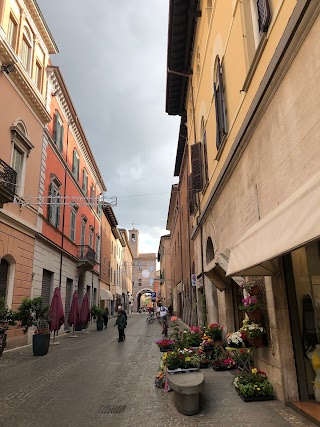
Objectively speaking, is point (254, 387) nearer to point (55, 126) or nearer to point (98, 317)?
point (55, 126)

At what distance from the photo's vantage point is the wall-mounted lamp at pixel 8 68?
45.6 feet

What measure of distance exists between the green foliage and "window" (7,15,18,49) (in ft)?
34.7

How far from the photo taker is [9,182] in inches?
513

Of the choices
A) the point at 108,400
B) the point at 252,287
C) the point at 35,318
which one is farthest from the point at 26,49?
the point at 108,400

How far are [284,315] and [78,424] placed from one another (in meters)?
3.60

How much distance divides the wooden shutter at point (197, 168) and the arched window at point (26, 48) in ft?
28.8

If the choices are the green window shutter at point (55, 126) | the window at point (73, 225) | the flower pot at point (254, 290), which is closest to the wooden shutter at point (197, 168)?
the flower pot at point (254, 290)

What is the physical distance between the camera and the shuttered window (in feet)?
62.0

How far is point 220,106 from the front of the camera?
10273 mm

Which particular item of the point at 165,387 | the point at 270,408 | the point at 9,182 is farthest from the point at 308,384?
Result: the point at 9,182

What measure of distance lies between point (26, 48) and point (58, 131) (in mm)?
5663

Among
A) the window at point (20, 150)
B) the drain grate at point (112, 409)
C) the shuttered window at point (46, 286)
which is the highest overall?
the window at point (20, 150)

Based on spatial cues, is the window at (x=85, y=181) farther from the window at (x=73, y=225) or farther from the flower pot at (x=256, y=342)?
the flower pot at (x=256, y=342)

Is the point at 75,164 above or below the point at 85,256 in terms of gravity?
above
